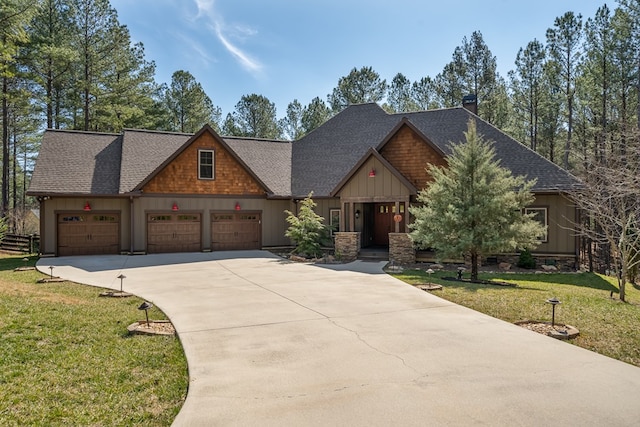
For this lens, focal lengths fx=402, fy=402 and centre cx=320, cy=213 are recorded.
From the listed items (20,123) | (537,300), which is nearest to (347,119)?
(537,300)

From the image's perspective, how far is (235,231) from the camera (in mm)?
19625

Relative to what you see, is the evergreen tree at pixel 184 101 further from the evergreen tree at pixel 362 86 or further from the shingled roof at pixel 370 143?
the shingled roof at pixel 370 143

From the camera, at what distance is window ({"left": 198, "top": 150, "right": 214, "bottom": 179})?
19.1 meters

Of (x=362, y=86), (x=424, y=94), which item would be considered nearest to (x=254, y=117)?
(x=362, y=86)

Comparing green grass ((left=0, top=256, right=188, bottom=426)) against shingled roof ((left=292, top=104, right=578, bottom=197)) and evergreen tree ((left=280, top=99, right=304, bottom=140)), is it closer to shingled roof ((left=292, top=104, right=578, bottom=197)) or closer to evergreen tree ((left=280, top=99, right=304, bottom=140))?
shingled roof ((left=292, top=104, right=578, bottom=197))

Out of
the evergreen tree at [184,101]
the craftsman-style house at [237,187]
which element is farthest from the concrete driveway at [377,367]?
the evergreen tree at [184,101]

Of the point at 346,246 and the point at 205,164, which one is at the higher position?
the point at 205,164

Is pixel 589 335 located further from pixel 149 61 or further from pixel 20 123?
pixel 20 123

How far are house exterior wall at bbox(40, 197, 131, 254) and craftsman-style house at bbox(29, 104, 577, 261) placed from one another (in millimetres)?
40

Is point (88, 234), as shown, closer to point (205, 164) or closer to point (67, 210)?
point (67, 210)

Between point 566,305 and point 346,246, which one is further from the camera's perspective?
point 346,246

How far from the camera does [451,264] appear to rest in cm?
1548

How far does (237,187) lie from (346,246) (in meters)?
6.58

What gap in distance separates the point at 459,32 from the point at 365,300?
93.1 feet
